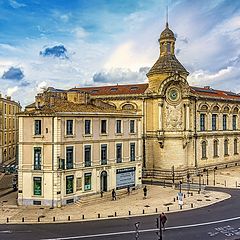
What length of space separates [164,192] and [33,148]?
59.6ft

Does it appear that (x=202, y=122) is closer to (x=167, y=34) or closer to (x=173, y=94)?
(x=173, y=94)

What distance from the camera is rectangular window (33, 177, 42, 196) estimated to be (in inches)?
1615

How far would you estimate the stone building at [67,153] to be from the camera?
40938 mm

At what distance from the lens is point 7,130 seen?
8362cm

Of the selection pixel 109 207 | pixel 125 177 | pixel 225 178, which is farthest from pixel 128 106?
pixel 109 207

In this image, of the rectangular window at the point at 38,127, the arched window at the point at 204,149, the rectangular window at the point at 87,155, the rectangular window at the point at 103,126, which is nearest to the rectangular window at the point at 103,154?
the rectangular window at the point at 103,126

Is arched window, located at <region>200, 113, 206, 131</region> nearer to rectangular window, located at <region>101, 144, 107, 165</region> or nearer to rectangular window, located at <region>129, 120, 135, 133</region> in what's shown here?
rectangular window, located at <region>129, 120, 135, 133</region>

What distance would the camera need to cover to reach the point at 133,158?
5044cm

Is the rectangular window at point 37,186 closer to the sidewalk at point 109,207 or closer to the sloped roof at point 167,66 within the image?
the sidewalk at point 109,207

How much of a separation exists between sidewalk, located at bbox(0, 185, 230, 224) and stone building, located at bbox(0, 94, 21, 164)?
131ft

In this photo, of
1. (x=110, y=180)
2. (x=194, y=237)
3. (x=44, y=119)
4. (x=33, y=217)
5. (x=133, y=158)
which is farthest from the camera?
(x=133, y=158)

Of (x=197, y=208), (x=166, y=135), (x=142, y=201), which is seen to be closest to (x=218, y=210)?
(x=197, y=208)

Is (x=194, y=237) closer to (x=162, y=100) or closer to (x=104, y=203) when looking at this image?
(x=104, y=203)

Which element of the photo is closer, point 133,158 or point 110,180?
point 110,180
